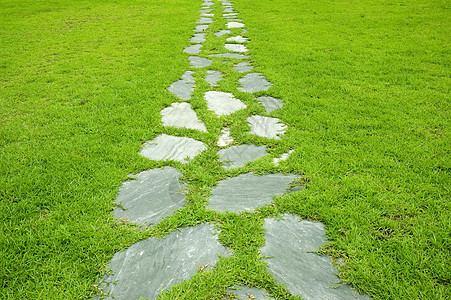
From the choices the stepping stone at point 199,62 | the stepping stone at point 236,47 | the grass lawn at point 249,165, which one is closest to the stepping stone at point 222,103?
the grass lawn at point 249,165

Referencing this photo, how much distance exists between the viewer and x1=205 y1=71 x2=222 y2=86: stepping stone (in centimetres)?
472

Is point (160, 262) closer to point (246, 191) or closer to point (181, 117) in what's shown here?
point (246, 191)

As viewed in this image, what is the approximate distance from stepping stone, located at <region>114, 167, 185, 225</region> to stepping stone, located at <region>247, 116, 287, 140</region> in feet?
4.01

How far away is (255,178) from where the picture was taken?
8.18 feet

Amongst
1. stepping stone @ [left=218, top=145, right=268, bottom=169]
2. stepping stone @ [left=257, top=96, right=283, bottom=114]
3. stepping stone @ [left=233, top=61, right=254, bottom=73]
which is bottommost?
stepping stone @ [left=218, top=145, right=268, bottom=169]

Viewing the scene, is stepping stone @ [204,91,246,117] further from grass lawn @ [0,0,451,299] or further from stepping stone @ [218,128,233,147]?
stepping stone @ [218,128,233,147]

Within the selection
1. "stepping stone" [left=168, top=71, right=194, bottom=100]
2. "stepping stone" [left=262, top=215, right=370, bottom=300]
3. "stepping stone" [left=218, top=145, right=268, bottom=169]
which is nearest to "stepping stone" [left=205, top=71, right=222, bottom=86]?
"stepping stone" [left=168, top=71, right=194, bottom=100]

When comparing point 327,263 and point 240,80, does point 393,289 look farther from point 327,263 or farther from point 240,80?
point 240,80

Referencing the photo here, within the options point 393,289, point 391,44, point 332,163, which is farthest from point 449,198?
point 391,44

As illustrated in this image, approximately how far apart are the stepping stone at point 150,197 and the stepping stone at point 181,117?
3.04 ft

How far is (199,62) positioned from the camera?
5.74 metres

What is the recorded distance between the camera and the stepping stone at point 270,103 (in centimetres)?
377

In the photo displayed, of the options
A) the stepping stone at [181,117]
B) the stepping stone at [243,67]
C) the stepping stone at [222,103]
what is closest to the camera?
the stepping stone at [181,117]

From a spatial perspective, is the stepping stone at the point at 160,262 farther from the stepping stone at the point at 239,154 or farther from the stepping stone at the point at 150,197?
the stepping stone at the point at 239,154
